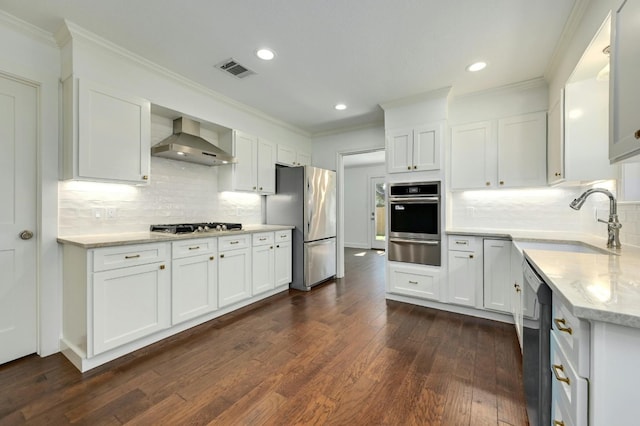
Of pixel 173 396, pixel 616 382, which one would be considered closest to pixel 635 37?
pixel 616 382

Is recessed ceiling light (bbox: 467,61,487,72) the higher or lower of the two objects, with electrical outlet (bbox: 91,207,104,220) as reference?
higher

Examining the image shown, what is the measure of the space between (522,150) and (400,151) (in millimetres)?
1298

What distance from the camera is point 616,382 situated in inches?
28.6

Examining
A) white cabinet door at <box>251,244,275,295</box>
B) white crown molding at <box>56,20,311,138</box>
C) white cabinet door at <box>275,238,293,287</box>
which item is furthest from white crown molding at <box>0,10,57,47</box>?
white cabinet door at <box>275,238,293,287</box>

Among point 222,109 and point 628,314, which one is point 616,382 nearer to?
point 628,314

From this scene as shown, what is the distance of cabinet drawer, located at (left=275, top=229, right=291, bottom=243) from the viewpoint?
3.76 m

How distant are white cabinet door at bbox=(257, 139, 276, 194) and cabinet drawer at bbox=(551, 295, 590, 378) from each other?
11.4 feet

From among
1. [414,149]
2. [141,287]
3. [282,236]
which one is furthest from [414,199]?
[141,287]

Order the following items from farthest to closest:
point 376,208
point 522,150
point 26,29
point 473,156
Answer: point 376,208
point 473,156
point 522,150
point 26,29

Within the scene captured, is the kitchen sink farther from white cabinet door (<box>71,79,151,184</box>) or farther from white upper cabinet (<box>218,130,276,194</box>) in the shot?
white cabinet door (<box>71,79,151,184</box>)

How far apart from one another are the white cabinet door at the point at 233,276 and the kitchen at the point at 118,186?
0.80 meters

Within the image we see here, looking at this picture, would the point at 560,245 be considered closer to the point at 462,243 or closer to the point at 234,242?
the point at 462,243

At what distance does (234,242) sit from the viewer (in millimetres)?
3086

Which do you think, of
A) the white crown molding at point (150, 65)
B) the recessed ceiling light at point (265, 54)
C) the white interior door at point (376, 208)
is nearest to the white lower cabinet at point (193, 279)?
the white crown molding at point (150, 65)
